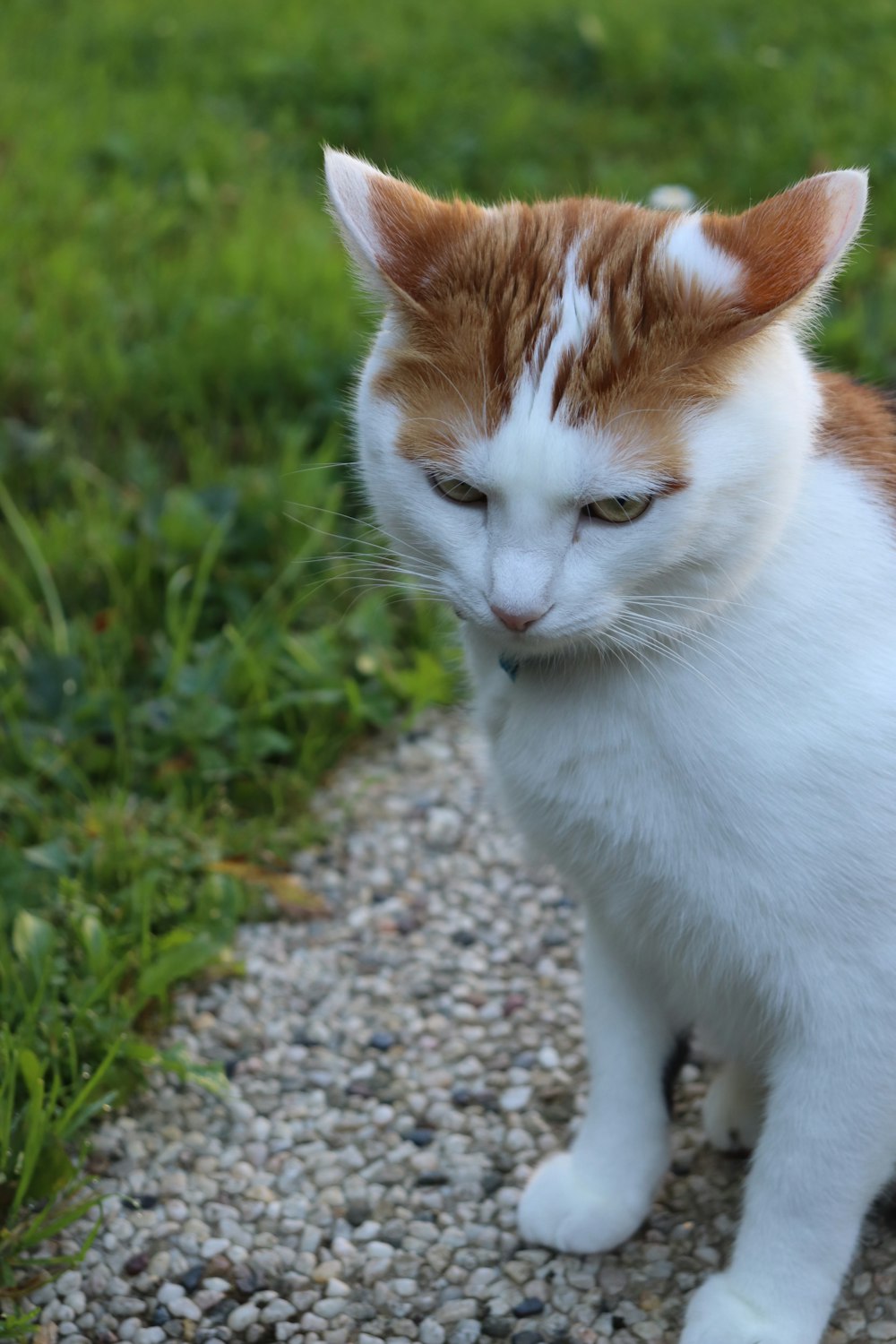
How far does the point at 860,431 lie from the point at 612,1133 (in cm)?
94

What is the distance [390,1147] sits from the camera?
6.54ft

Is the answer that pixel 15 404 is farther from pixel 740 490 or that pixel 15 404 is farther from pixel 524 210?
pixel 740 490

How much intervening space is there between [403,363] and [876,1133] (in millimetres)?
975

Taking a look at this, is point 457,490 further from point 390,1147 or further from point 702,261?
point 390,1147

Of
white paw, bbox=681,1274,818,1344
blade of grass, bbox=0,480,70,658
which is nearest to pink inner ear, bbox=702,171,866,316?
white paw, bbox=681,1274,818,1344

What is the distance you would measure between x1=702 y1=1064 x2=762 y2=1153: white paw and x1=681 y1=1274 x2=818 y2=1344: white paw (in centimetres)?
27

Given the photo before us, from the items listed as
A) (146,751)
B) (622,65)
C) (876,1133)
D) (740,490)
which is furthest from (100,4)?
(876,1133)

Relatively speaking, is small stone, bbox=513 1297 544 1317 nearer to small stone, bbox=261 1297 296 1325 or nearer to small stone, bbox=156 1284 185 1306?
small stone, bbox=261 1297 296 1325

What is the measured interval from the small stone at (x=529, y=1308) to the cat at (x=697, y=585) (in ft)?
0.69

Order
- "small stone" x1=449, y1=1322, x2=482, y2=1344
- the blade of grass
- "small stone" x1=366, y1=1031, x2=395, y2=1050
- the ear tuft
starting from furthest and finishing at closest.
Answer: the blade of grass → "small stone" x1=366, y1=1031, x2=395, y2=1050 → "small stone" x1=449, y1=1322, x2=482, y2=1344 → the ear tuft

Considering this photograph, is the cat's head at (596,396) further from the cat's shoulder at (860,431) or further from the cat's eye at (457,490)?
the cat's shoulder at (860,431)

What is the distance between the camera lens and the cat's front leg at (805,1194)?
4.87 feet

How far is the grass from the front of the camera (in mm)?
2195

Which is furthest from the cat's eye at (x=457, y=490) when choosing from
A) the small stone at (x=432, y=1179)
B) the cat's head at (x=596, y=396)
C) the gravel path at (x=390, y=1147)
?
the small stone at (x=432, y=1179)
